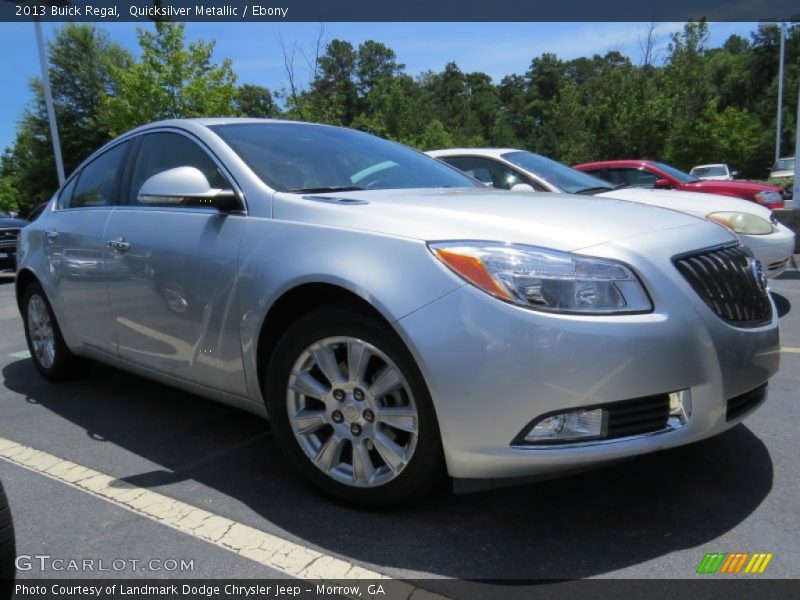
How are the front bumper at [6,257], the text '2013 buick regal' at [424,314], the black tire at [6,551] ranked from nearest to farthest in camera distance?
the black tire at [6,551], the text '2013 buick regal' at [424,314], the front bumper at [6,257]

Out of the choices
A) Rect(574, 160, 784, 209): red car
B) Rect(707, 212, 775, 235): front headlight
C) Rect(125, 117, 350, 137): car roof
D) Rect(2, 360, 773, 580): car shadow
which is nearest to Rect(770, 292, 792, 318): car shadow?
Rect(707, 212, 775, 235): front headlight

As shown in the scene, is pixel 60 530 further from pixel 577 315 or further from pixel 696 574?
pixel 696 574

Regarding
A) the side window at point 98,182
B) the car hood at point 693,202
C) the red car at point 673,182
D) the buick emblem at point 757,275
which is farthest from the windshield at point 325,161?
the red car at point 673,182

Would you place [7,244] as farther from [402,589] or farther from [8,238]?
[402,589]

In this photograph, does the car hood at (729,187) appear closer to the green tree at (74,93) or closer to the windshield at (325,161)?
the windshield at (325,161)

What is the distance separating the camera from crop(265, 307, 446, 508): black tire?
2246 millimetres

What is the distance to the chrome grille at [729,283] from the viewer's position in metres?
2.25

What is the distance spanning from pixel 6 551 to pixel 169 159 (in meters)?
2.18

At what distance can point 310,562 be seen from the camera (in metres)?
2.22

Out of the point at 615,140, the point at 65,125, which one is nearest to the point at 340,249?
the point at 615,140

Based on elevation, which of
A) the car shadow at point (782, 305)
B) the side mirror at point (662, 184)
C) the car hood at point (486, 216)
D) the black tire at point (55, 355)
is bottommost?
the car shadow at point (782, 305)

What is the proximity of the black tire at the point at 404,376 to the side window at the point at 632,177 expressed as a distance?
23.8ft
